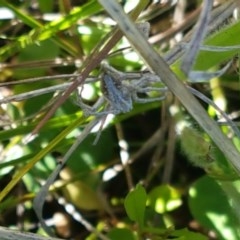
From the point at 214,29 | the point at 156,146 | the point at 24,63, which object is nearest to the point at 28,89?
the point at 24,63

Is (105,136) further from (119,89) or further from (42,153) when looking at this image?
(119,89)

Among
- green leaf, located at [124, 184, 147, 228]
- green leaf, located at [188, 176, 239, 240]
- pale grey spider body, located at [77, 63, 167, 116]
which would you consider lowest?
green leaf, located at [188, 176, 239, 240]

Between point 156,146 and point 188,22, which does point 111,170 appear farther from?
point 188,22

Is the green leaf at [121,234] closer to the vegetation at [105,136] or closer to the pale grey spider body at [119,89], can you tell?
the vegetation at [105,136]

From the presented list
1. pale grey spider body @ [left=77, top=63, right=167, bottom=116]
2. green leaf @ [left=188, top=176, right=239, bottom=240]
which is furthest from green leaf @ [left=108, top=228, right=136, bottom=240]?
pale grey spider body @ [left=77, top=63, right=167, bottom=116]

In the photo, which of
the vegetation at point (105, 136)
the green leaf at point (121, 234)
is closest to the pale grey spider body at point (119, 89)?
the vegetation at point (105, 136)

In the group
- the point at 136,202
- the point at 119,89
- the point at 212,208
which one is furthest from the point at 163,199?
the point at 119,89

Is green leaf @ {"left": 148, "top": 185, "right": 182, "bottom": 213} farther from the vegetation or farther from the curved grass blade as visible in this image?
the curved grass blade
